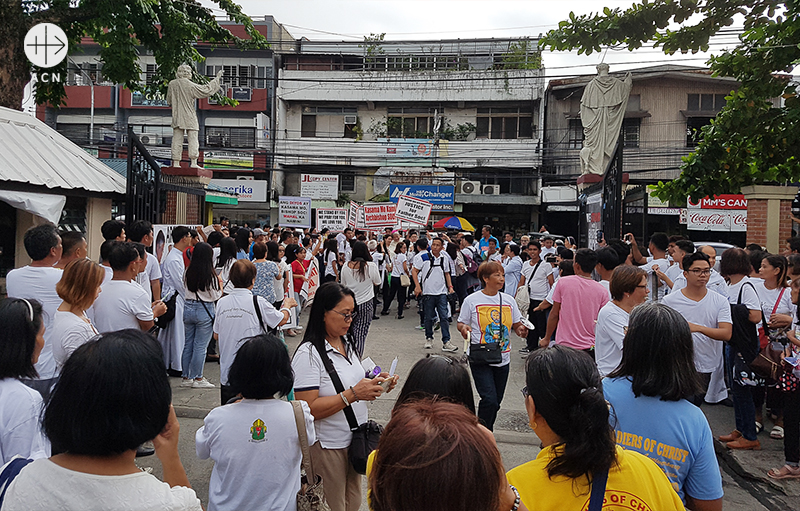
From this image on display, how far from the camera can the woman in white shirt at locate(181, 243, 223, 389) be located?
21.7 feet

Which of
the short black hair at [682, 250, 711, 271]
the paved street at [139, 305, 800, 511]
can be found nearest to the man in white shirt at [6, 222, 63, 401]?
the paved street at [139, 305, 800, 511]

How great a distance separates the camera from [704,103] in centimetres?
2738

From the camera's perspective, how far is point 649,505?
6.14 ft

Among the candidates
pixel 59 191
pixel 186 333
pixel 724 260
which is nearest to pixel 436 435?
pixel 724 260

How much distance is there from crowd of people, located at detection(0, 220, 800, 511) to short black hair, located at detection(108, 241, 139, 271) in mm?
15

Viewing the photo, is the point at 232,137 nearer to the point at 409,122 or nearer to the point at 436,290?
the point at 409,122

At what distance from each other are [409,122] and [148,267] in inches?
1050

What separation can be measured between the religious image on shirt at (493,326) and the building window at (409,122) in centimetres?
2729

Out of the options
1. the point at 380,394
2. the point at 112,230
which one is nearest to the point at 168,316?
the point at 112,230

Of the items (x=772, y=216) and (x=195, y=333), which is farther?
(x=772, y=216)

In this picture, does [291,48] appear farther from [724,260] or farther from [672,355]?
[672,355]

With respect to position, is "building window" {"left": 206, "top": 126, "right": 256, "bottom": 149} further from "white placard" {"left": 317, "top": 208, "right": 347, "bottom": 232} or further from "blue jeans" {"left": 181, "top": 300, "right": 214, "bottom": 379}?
"blue jeans" {"left": 181, "top": 300, "right": 214, "bottom": 379}

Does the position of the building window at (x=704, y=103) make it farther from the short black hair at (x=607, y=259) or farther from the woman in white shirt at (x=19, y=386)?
the woman in white shirt at (x=19, y=386)

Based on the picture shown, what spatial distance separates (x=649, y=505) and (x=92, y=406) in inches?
67.0
